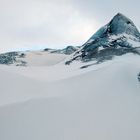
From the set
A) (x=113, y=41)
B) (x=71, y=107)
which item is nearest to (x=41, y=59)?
(x=113, y=41)

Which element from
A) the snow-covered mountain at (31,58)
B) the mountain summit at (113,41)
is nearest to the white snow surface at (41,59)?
the snow-covered mountain at (31,58)

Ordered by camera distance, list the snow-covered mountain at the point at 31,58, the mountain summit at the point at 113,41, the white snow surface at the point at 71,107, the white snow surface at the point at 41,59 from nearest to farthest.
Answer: the white snow surface at the point at 71,107 → the mountain summit at the point at 113,41 → the snow-covered mountain at the point at 31,58 → the white snow surface at the point at 41,59

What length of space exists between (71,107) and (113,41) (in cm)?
2651

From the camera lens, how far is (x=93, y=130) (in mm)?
24328

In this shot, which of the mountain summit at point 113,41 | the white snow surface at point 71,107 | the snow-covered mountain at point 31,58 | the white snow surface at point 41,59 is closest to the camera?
the white snow surface at point 71,107

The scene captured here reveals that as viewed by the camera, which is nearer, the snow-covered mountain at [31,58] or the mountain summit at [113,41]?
the mountain summit at [113,41]

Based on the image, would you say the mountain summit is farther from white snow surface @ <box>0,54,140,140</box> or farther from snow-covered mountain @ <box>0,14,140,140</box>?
white snow surface @ <box>0,54,140,140</box>

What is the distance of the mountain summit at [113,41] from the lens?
4716cm

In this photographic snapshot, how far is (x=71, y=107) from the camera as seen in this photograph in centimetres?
2670

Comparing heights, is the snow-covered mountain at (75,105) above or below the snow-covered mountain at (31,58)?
below

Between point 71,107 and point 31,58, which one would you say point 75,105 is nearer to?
point 71,107

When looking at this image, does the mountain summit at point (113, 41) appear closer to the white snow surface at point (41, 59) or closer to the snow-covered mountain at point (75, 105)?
the snow-covered mountain at point (75, 105)

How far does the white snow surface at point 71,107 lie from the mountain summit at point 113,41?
12.8 m

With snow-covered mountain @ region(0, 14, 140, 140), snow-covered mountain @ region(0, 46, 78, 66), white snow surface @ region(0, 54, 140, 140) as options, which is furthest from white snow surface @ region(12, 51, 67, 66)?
white snow surface @ region(0, 54, 140, 140)
